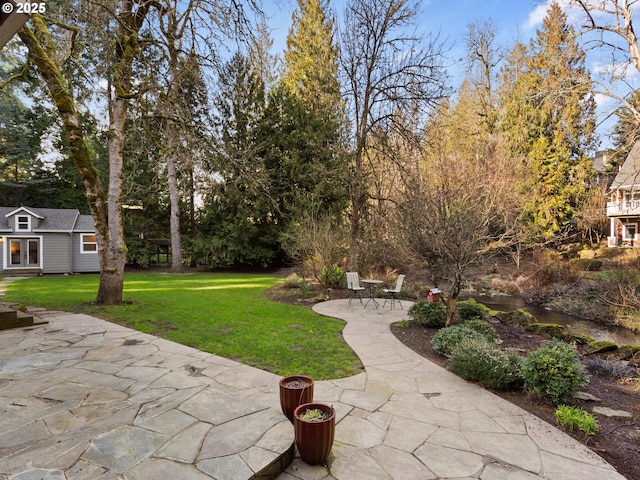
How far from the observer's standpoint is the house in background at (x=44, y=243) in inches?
616

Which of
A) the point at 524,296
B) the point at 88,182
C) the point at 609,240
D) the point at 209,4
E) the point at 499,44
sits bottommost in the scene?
the point at 524,296

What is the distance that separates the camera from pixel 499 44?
20.0 metres

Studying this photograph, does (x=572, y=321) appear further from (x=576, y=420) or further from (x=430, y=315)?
(x=576, y=420)

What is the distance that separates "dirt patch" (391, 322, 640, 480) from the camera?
2580 mm

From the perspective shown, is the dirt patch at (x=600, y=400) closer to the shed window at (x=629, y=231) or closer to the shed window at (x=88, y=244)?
the shed window at (x=88, y=244)

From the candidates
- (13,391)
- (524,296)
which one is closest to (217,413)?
(13,391)

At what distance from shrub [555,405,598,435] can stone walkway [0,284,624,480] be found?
0.20 meters

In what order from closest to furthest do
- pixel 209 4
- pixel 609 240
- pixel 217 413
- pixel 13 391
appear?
pixel 217 413 < pixel 13 391 < pixel 209 4 < pixel 609 240

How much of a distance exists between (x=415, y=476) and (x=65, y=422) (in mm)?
2559

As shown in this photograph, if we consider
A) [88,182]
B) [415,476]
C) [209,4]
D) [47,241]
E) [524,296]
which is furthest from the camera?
[47,241]

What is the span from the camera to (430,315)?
614 centimetres

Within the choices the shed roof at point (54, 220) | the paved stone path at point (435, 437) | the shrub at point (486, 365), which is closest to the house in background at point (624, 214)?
the shrub at point (486, 365)

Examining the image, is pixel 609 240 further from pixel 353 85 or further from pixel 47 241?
pixel 47 241

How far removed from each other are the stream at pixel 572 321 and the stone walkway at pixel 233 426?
6088 mm
